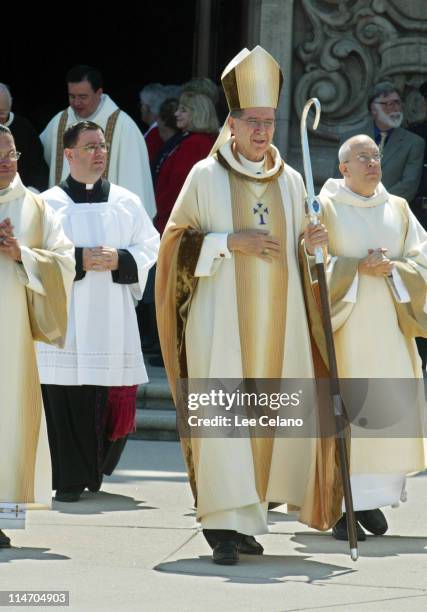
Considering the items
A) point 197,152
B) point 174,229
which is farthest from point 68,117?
point 174,229

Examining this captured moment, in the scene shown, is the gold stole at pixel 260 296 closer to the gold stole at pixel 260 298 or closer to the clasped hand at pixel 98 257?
the gold stole at pixel 260 298

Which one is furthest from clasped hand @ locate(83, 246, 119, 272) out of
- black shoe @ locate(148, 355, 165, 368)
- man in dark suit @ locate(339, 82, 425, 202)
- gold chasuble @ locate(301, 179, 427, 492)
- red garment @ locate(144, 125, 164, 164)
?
red garment @ locate(144, 125, 164, 164)

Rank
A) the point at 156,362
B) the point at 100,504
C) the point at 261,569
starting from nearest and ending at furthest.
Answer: the point at 261,569 < the point at 100,504 < the point at 156,362

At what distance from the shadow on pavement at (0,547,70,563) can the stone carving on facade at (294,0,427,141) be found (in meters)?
5.58

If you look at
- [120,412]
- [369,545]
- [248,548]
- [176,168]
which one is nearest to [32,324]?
[248,548]

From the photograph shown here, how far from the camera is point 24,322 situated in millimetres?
7941

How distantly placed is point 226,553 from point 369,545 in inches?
34.1

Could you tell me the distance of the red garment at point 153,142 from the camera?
1252cm

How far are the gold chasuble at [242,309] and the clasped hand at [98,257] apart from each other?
1361 millimetres

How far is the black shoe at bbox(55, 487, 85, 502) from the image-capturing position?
360 inches

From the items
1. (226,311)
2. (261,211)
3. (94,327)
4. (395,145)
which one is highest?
(395,145)

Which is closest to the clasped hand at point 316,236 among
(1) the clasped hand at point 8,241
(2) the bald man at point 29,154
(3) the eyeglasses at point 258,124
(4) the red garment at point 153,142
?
(3) the eyeglasses at point 258,124

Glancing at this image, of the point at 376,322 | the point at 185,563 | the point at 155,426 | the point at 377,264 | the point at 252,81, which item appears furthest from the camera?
the point at 155,426

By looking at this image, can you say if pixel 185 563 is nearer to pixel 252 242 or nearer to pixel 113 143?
pixel 252 242
